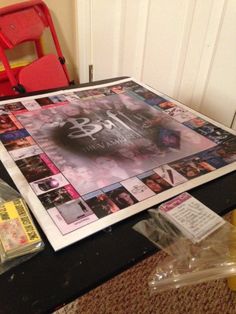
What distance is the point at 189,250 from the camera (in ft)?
1.47

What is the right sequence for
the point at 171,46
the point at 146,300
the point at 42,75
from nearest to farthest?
the point at 146,300
the point at 42,75
the point at 171,46

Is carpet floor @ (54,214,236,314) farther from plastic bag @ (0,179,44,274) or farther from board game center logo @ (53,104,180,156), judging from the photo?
plastic bag @ (0,179,44,274)

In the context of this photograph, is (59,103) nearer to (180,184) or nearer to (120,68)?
(180,184)

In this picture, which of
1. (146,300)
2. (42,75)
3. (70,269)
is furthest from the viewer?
(42,75)

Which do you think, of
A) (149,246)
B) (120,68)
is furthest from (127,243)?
(120,68)

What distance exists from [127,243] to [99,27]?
136 centimetres

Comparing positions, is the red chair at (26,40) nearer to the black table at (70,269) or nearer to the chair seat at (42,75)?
the chair seat at (42,75)

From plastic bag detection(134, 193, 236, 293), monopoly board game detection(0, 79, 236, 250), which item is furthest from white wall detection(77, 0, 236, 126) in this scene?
plastic bag detection(134, 193, 236, 293)

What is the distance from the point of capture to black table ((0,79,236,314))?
363mm

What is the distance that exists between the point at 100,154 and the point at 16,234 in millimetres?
236

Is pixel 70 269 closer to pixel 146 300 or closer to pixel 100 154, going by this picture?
pixel 100 154

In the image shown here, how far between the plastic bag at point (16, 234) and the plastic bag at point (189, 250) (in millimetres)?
152

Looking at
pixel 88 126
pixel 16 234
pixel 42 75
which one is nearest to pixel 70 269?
pixel 16 234

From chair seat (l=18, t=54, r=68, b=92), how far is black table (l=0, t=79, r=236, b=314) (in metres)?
0.91
